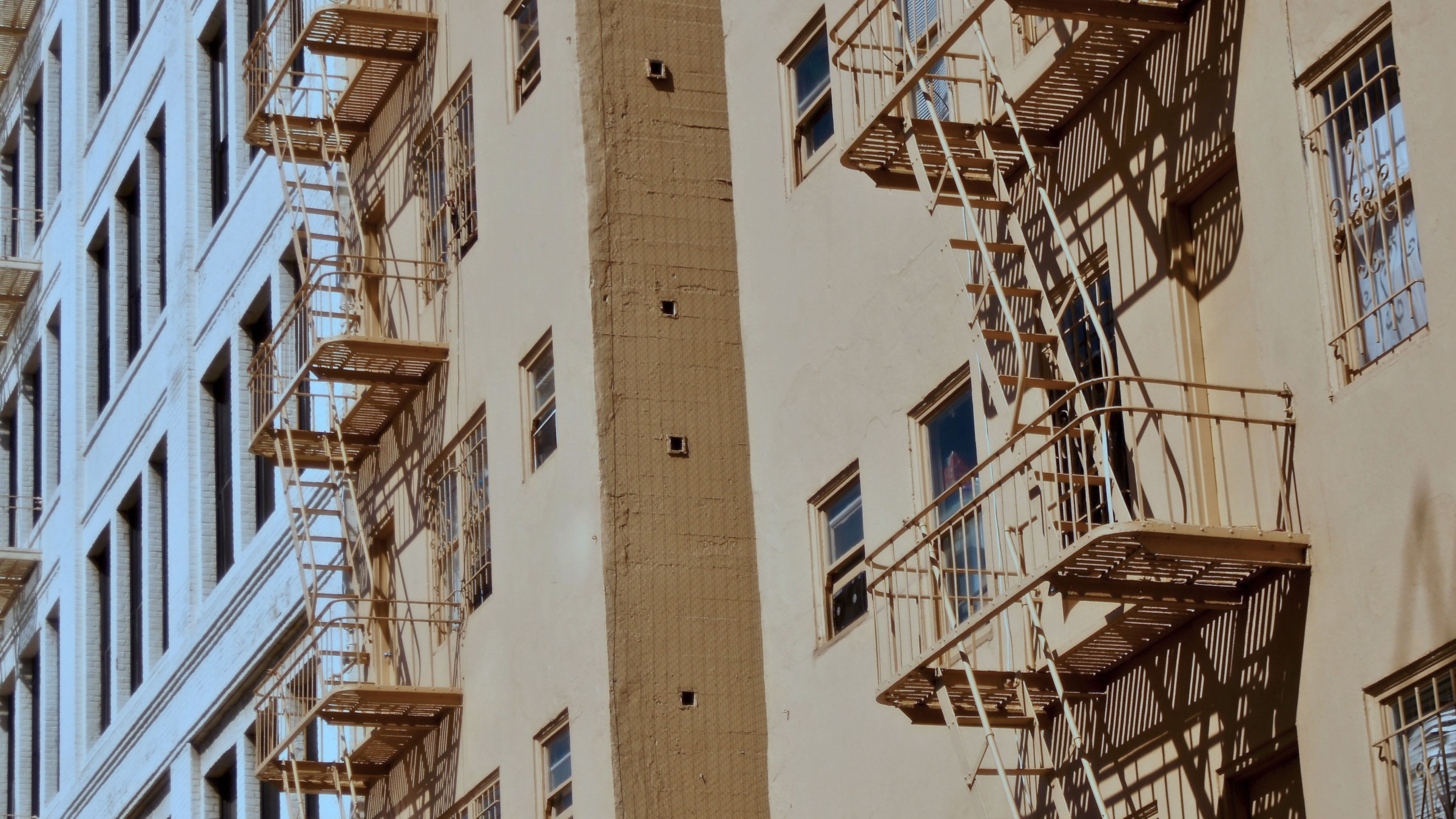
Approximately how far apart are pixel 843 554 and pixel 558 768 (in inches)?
185

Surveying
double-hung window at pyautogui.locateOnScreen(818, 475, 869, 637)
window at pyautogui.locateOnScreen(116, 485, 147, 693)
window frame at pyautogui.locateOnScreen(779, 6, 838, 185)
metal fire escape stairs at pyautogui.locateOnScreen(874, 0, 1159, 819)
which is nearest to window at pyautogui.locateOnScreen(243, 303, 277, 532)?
window at pyautogui.locateOnScreen(116, 485, 147, 693)

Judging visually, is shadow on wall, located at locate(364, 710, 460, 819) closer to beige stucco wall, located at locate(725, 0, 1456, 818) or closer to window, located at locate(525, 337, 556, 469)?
window, located at locate(525, 337, 556, 469)

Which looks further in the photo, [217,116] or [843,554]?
[217,116]

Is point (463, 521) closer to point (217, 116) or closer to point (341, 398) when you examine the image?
point (341, 398)

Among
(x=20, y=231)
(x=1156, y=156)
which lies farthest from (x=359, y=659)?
(x=20, y=231)

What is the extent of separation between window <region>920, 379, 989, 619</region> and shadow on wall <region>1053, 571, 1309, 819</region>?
1.97 meters

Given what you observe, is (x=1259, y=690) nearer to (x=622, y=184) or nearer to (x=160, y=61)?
(x=622, y=184)

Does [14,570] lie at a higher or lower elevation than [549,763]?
higher

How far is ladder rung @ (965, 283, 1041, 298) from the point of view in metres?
18.4

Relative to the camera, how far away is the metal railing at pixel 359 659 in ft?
91.0

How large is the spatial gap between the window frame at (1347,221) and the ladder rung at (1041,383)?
70.8 inches

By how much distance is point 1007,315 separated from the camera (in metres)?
17.2

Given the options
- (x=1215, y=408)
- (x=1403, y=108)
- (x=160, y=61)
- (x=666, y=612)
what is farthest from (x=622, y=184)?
(x=160, y=61)

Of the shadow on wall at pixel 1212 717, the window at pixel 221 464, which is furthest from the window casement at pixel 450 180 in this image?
the shadow on wall at pixel 1212 717
